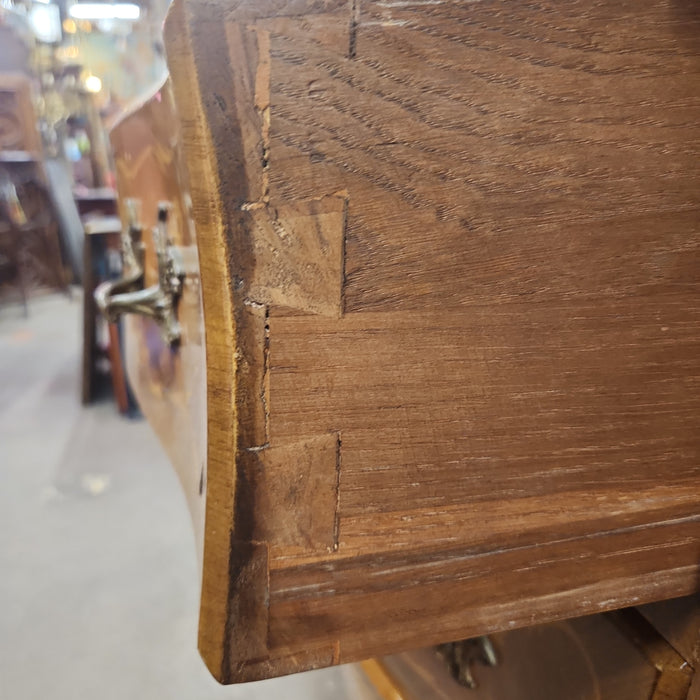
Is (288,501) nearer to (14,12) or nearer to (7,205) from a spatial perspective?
(7,205)

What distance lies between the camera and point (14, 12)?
422 centimetres

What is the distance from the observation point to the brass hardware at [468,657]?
765 millimetres

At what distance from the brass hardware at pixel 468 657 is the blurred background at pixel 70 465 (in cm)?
33

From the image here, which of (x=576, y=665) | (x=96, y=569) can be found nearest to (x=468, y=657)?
(x=576, y=665)

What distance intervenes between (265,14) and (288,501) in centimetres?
29

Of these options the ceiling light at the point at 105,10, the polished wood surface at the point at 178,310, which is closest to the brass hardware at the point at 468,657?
the polished wood surface at the point at 178,310

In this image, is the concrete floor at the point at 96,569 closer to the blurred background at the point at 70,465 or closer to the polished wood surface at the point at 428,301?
the blurred background at the point at 70,465

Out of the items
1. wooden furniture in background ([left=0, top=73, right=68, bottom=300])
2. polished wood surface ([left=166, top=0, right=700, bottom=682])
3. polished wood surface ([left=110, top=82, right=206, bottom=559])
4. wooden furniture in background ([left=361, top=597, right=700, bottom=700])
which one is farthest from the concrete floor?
wooden furniture in background ([left=0, top=73, right=68, bottom=300])

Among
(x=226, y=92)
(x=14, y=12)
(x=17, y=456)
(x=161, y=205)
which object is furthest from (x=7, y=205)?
(x=226, y=92)

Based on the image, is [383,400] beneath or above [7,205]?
beneath

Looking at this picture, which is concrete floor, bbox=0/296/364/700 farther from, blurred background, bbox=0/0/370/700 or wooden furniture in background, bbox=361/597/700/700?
wooden furniture in background, bbox=361/597/700/700

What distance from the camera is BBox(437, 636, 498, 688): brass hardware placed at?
2.51 feet

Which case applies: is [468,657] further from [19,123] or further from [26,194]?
[19,123]

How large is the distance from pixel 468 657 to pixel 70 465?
1.58 metres
